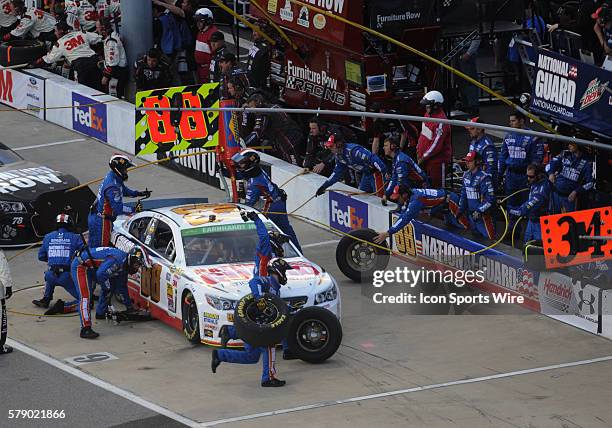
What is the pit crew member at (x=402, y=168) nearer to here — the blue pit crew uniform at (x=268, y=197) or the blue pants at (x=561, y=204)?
the blue pit crew uniform at (x=268, y=197)

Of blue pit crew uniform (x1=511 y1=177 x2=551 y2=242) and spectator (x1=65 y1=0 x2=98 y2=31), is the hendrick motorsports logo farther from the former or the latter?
spectator (x1=65 y1=0 x2=98 y2=31)

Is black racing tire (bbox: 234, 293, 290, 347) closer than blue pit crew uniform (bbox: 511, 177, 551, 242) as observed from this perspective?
Yes

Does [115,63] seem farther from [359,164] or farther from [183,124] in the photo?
[359,164]

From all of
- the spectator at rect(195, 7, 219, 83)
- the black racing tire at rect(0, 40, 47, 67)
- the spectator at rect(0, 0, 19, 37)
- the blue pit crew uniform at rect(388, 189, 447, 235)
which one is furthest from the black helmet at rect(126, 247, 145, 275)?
the spectator at rect(0, 0, 19, 37)

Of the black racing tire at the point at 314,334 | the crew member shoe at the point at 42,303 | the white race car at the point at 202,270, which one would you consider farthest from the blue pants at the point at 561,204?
the crew member shoe at the point at 42,303

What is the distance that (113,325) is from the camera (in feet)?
56.9

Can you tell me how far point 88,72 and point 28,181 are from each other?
7.02 m

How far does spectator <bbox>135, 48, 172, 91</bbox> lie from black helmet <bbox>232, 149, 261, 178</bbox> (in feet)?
22.7

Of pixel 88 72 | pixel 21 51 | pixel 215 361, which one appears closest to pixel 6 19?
pixel 21 51

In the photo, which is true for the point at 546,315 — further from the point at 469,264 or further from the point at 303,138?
the point at 303,138

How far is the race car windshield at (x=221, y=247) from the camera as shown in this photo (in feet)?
54.9

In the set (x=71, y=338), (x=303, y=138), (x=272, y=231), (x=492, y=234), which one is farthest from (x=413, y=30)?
(x=71, y=338)

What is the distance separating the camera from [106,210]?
18672mm

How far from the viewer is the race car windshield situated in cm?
1673
